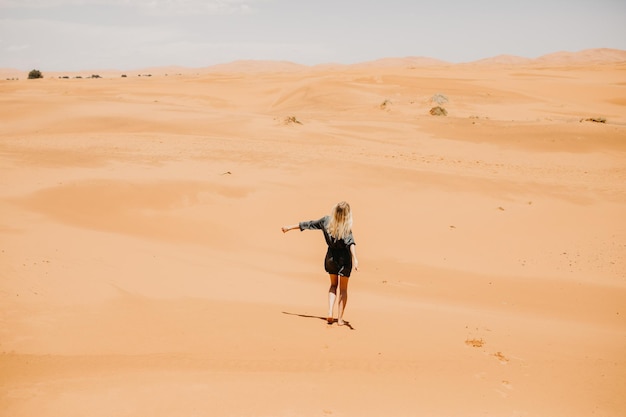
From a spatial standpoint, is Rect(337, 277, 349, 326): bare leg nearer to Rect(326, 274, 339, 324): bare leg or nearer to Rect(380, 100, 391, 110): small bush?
Rect(326, 274, 339, 324): bare leg

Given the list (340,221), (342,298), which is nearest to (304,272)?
(342,298)

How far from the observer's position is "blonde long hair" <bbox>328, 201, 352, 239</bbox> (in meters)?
5.74

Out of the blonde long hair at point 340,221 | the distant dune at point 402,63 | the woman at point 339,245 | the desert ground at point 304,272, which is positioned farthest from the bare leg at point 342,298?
the distant dune at point 402,63

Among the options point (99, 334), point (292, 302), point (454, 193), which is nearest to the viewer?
point (99, 334)

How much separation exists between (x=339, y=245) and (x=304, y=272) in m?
3.11

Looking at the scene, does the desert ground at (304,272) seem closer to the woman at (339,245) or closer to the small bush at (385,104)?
the woman at (339,245)

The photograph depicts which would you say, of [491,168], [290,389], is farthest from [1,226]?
[491,168]

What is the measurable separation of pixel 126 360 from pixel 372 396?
7.07ft

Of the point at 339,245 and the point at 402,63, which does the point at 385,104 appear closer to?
the point at 339,245

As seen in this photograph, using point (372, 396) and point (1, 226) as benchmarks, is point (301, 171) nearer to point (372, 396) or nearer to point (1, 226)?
point (1, 226)

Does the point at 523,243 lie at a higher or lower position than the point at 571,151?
lower

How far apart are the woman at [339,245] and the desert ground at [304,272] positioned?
0.36 meters

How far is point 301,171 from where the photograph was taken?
14961mm

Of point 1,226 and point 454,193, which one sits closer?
point 1,226
